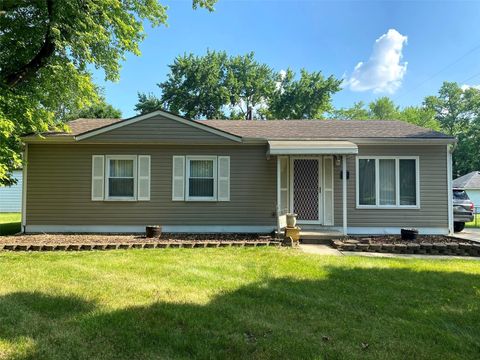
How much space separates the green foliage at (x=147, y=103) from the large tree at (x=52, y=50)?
21.5 m

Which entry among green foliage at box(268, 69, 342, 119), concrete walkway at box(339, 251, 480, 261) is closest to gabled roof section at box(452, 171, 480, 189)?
green foliage at box(268, 69, 342, 119)

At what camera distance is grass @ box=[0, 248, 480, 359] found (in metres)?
3.06

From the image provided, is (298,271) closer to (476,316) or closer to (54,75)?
(476,316)

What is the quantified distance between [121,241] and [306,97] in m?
27.3

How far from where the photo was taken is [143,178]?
10.4 meters

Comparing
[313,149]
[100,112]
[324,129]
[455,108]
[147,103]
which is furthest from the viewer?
[455,108]

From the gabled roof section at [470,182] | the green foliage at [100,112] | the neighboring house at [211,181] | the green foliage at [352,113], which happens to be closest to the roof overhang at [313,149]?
the neighboring house at [211,181]

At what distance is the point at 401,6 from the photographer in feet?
47.3

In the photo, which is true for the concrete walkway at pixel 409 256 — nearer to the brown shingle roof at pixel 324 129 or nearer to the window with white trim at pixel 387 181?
the window with white trim at pixel 387 181

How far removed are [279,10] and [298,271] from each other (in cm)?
1069

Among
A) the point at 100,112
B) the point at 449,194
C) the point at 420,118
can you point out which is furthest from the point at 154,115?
the point at 420,118

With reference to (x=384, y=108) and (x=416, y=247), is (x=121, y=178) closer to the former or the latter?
(x=416, y=247)

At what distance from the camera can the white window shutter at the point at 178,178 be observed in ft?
34.1

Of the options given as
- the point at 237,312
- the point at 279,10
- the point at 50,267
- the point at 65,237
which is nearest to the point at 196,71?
the point at 279,10
